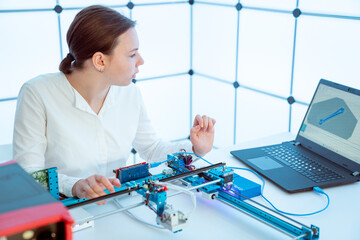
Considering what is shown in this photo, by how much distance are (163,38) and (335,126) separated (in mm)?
1504

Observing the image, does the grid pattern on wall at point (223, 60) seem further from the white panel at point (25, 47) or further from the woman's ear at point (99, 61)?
the woman's ear at point (99, 61)

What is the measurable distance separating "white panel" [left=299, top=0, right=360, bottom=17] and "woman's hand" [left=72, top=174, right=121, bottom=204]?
4.38ft

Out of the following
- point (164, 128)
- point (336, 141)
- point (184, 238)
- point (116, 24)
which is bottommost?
point (164, 128)

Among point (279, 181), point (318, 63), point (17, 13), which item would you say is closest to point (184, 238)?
point (279, 181)

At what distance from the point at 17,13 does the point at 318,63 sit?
1533mm

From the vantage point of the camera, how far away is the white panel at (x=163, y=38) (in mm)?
2797

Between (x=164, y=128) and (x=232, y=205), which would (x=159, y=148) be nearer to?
(x=232, y=205)

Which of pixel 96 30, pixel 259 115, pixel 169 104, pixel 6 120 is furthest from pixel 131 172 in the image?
pixel 169 104

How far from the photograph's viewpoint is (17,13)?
227 cm

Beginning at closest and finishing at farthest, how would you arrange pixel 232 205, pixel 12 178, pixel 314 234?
pixel 12 178, pixel 314 234, pixel 232 205

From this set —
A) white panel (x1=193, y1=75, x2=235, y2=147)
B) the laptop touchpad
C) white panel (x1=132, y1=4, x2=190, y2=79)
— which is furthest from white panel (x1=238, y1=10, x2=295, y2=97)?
the laptop touchpad

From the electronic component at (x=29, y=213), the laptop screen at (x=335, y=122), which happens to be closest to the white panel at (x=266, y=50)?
the laptop screen at (x=335, y=122)

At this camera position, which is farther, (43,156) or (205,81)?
(205,81)

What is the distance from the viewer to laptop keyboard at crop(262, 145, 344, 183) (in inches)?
61.7
